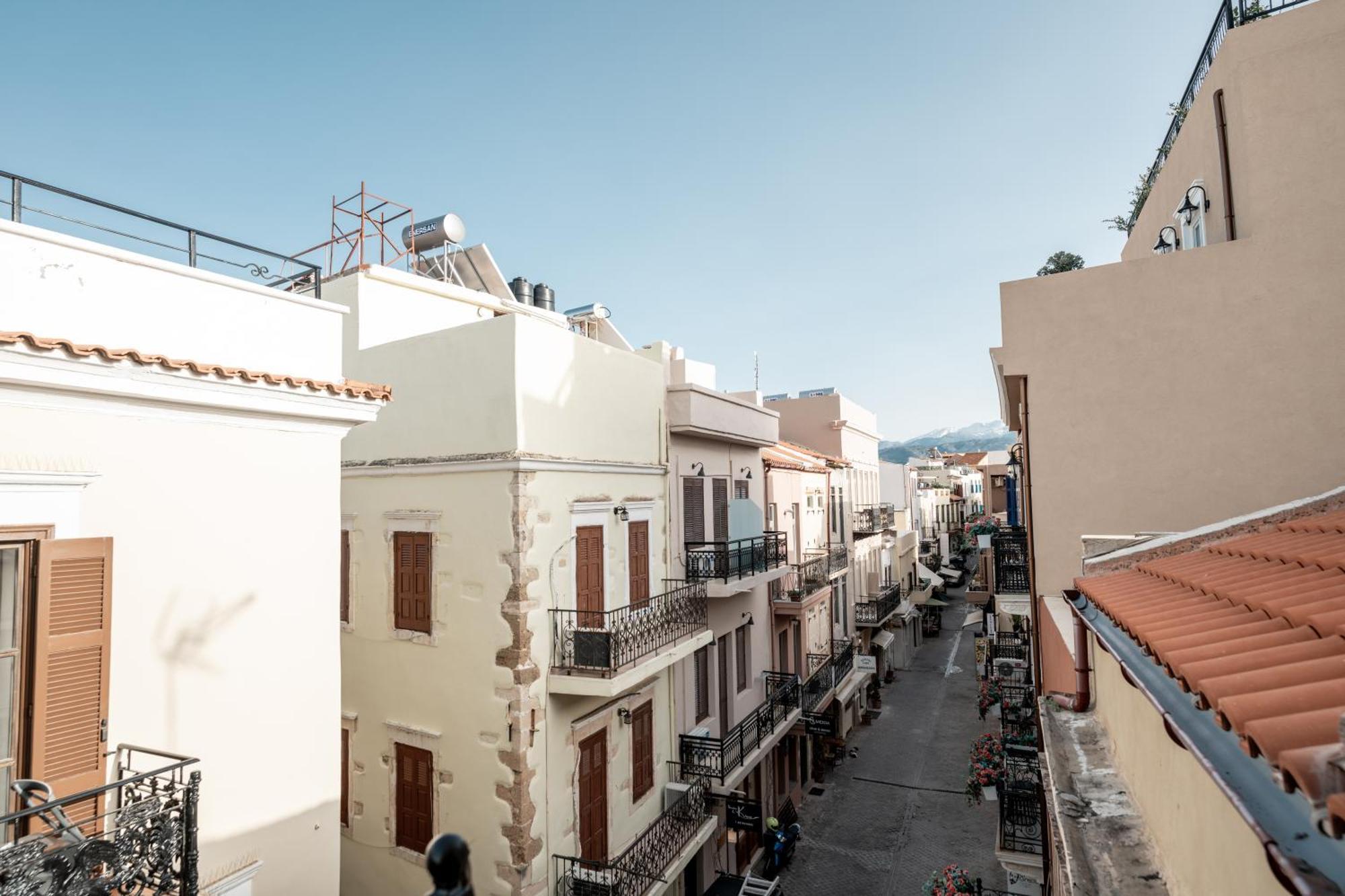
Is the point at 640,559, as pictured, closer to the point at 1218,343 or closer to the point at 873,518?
the point at 1218,343

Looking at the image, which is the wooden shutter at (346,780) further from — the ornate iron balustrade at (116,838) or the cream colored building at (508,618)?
the ornate iron balustrade at (116,838)

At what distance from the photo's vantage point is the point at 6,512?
5039mm

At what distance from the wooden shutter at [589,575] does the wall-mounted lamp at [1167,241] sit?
10.3 m

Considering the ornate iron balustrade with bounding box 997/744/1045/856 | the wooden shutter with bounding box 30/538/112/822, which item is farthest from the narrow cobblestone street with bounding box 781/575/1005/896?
the wooden shutter with bounding box 30/538/112/822

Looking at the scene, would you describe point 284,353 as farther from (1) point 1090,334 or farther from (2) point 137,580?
(1) point 1090,334

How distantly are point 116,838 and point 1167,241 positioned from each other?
15.7 metres

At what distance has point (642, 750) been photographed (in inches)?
526

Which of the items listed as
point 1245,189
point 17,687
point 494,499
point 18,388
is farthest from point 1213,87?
point 17,687

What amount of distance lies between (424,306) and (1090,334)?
40.6ft

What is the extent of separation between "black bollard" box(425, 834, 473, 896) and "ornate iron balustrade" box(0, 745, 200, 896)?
518cm

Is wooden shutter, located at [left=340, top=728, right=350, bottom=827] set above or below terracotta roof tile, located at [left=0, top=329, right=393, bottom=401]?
below

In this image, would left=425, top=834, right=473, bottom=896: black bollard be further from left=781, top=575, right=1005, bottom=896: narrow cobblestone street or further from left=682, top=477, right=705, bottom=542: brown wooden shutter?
left=781, top=575, right=1005, bottom=896: narrow cobblestone street

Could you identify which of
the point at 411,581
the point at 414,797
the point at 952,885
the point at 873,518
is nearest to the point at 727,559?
the point at 411,581

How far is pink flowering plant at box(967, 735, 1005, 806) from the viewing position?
15.4 m
